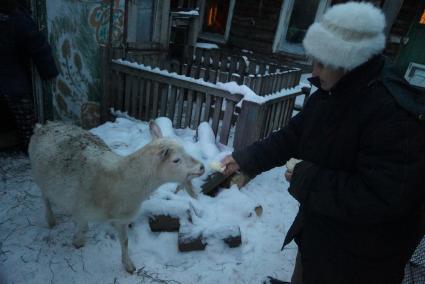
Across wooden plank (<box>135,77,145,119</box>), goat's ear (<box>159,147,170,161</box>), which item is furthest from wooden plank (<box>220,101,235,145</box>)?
goat's ear (<box>159,147,170,161</box>)

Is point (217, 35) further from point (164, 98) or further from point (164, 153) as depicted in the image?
point (164, 153)

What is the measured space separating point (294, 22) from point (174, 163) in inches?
389

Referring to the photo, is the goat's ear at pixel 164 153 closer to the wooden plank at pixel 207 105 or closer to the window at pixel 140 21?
the wooden plank at pixel 207 105

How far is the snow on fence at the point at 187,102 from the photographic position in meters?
4.89

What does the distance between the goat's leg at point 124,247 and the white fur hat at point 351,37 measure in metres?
2.35

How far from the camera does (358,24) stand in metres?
1.60

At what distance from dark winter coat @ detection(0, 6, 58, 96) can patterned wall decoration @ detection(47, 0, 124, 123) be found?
A: 0.65 m

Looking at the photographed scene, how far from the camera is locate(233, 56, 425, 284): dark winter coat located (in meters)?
1.48

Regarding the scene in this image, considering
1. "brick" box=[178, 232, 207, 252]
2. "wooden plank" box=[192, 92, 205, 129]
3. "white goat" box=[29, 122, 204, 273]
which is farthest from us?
"wooden plank" box=[192, 92, 205, 129]

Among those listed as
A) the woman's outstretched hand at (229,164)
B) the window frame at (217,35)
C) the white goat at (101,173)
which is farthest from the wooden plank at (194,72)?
the window frame at (217,35)

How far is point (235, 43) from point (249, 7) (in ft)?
4.25

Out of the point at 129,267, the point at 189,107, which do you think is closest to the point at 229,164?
the point at 129,267

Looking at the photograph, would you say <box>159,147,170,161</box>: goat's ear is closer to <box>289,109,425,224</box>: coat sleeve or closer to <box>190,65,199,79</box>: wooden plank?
<box>289,109,425,224</box>: coat sleeve

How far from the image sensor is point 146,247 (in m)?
3.45
